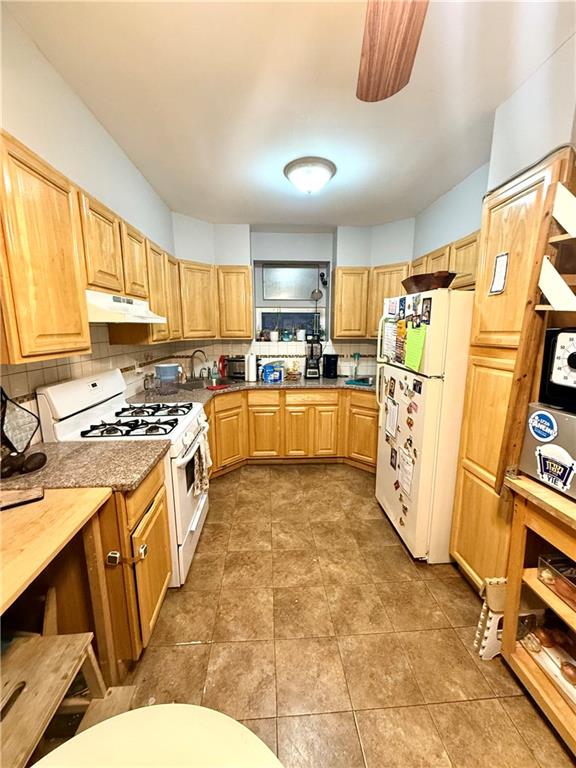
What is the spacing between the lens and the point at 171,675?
1396mm

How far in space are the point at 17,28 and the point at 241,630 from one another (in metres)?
2.75

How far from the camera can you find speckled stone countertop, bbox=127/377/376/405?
260 cm

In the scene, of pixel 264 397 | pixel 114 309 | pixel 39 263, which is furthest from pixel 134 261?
pixel 264 397

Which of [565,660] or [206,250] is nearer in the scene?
[565,660]

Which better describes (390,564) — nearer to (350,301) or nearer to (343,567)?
(343,567)

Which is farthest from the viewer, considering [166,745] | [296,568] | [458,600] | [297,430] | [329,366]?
[329,366]

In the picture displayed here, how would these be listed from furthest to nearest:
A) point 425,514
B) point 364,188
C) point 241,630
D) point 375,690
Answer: point 364,188 < point 425,514 < point 241,630 < point 375,690

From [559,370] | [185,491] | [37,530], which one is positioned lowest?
[185,491]

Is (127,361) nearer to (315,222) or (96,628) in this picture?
(96,628)

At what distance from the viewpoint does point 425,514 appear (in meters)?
1.98

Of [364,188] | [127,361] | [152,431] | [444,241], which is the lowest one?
[152,431]

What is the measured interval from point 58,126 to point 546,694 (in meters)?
3.10

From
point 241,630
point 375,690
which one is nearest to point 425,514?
point 375,690

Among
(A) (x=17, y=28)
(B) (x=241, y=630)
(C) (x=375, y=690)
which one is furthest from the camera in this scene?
(B) (x=241, y=630)
